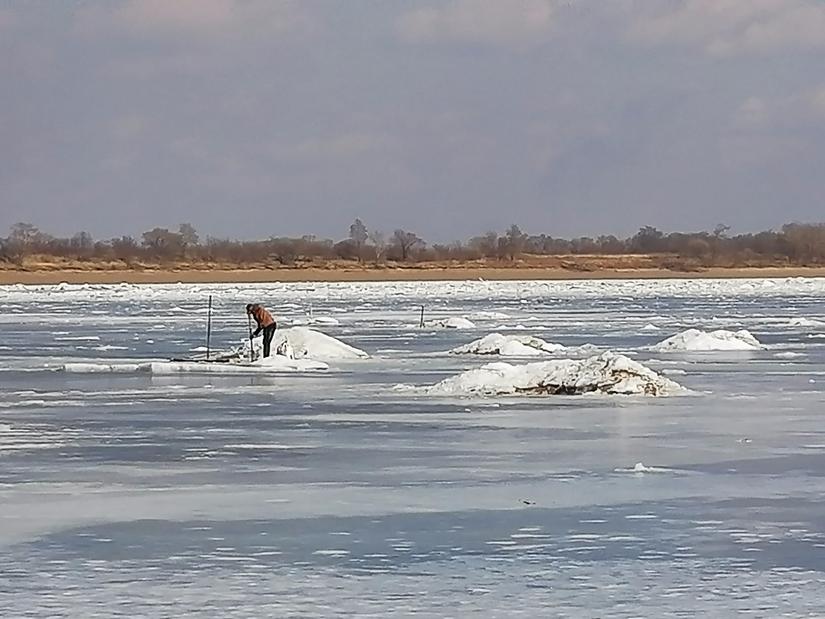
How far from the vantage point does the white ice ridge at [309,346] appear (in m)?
22.5

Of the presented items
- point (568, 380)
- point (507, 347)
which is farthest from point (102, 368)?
point (568, 380)

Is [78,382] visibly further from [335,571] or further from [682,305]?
[682,305]

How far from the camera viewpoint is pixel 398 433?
13.2 meters

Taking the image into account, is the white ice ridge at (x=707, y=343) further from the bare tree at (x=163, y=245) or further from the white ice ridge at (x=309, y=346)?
the bare tree at (x=163, y=245)

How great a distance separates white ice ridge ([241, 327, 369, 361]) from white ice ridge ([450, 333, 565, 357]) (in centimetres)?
152

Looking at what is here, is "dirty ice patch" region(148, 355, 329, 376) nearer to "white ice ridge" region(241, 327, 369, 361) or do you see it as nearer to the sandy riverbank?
"white ice ridge" region(241, 327, 369, 361)

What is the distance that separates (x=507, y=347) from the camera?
2348 cm

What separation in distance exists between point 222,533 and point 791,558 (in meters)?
2.69

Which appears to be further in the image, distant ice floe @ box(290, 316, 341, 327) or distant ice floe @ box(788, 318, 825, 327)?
distant ice floe @ box(290, 316, 341, 327)

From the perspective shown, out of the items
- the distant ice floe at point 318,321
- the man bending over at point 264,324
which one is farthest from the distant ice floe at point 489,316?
the man bending over at point 264,324

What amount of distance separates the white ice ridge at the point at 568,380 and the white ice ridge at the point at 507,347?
240 inches

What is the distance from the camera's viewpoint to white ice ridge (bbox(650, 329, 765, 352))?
80.3 feet

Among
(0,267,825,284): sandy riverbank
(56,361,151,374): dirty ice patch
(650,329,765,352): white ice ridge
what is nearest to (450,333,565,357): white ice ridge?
A: (650,329,765,352): white ice ridge

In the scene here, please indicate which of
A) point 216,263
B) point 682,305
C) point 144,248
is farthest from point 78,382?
point 144,248
